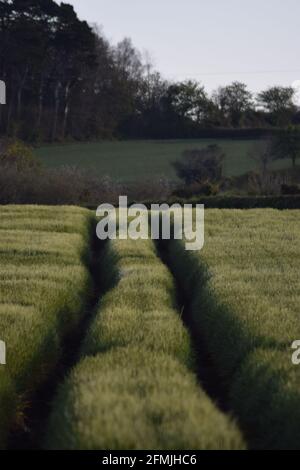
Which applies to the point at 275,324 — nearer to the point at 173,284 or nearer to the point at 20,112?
the point at 173,284

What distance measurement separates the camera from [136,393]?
6738 mm

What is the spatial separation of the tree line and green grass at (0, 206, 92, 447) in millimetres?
50225

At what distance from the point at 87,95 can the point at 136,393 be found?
3120 inches

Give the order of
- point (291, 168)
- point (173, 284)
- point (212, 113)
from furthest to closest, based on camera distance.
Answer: point (212, 113) < point (291, 168) < point (173, 284)

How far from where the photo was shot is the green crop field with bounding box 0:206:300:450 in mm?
6070

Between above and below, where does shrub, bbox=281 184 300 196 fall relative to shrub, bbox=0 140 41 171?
below

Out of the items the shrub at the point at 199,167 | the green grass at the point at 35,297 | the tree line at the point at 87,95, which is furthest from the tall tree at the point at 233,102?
the green grass at the point at 35,297

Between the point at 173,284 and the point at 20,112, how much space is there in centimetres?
6510

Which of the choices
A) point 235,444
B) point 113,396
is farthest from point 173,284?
point 235,444

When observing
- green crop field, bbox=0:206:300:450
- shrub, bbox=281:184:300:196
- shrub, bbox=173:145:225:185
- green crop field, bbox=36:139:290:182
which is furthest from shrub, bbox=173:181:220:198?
green crop field, bbox=0:206:300:450

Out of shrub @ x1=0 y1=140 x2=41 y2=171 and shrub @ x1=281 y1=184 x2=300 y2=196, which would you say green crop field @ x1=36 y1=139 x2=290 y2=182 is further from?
shrub @ x1=281 y1=184 x2=300 y2=196

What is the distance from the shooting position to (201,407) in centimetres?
627

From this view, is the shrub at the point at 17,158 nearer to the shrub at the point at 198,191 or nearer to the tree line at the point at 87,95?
the shrub at the point at 198,191
